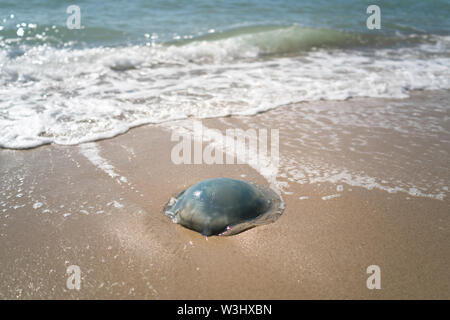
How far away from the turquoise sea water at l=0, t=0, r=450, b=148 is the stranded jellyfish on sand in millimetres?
1707

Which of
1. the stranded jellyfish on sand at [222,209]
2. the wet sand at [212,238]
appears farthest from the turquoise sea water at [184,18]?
the stranded jellyfish on sand at [222,209]

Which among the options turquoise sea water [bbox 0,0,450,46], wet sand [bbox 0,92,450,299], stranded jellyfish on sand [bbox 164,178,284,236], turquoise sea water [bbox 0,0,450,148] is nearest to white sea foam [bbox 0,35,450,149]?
turquoise sea water [bbox 0,0,450,148]

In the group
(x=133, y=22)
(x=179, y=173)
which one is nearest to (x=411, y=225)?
(x=179, y=173)

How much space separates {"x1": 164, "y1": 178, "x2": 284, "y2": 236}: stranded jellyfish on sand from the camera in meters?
2.04

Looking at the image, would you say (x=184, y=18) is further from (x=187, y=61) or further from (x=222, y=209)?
(x=222, y=209)

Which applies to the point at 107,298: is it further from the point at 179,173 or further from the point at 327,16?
the point at 327,16

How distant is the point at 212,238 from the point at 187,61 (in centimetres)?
534

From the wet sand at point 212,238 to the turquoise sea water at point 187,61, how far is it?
0.86 metres

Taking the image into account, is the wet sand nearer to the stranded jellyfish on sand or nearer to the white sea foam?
the stranded jellyfish on sand

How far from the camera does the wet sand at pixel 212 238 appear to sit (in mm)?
1735

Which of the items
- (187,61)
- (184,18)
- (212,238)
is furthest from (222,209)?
(184,18)

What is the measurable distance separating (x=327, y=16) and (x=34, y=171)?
10710 mm

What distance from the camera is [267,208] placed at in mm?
2260
